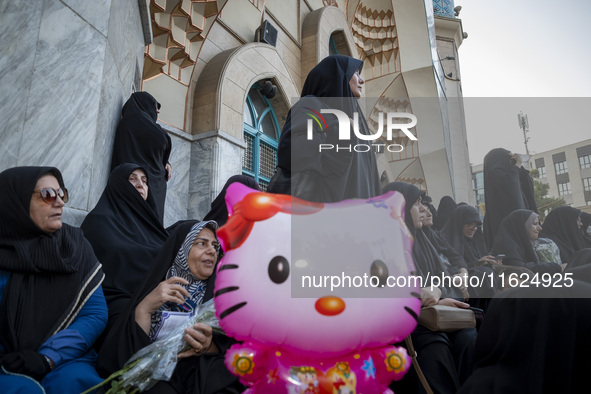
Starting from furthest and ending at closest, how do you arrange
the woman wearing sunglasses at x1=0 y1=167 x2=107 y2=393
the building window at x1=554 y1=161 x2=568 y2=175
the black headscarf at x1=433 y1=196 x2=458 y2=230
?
the black headscarf at x1=433 y1=196 x2=458 y2=230
the building window at x1=554 y1=161 x2=568 y2=175
the woman wearing sunglasses at x1=0 y1=167 x2=107 y2=393

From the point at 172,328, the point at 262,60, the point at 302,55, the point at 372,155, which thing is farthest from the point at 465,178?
the point at 172,328

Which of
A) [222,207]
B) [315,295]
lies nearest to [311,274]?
[315,295]

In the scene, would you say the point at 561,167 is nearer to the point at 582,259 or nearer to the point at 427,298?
the point at 582,259

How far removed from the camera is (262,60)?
680 centimetres

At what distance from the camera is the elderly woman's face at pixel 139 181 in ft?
9.10

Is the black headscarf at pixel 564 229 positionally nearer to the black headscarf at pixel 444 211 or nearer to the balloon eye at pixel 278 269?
the black headscarf at pixel 444 211

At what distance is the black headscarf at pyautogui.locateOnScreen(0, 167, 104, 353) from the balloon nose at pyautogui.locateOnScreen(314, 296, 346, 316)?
1.17 metres

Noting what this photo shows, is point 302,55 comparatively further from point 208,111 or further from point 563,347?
point 563,347

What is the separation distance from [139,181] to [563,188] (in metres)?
3.44

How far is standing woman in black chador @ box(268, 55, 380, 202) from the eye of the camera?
1909mm

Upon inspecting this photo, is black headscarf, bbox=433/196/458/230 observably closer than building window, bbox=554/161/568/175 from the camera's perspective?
No

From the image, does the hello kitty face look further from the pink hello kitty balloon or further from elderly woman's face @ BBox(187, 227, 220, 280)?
elderly woman's face @ BBox(187, 227, 220, 280)

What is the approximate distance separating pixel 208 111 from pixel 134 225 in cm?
342

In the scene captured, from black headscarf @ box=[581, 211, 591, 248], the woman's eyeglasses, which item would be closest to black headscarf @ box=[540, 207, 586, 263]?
black headscarf @ box=[581, 211, 591, 248]
